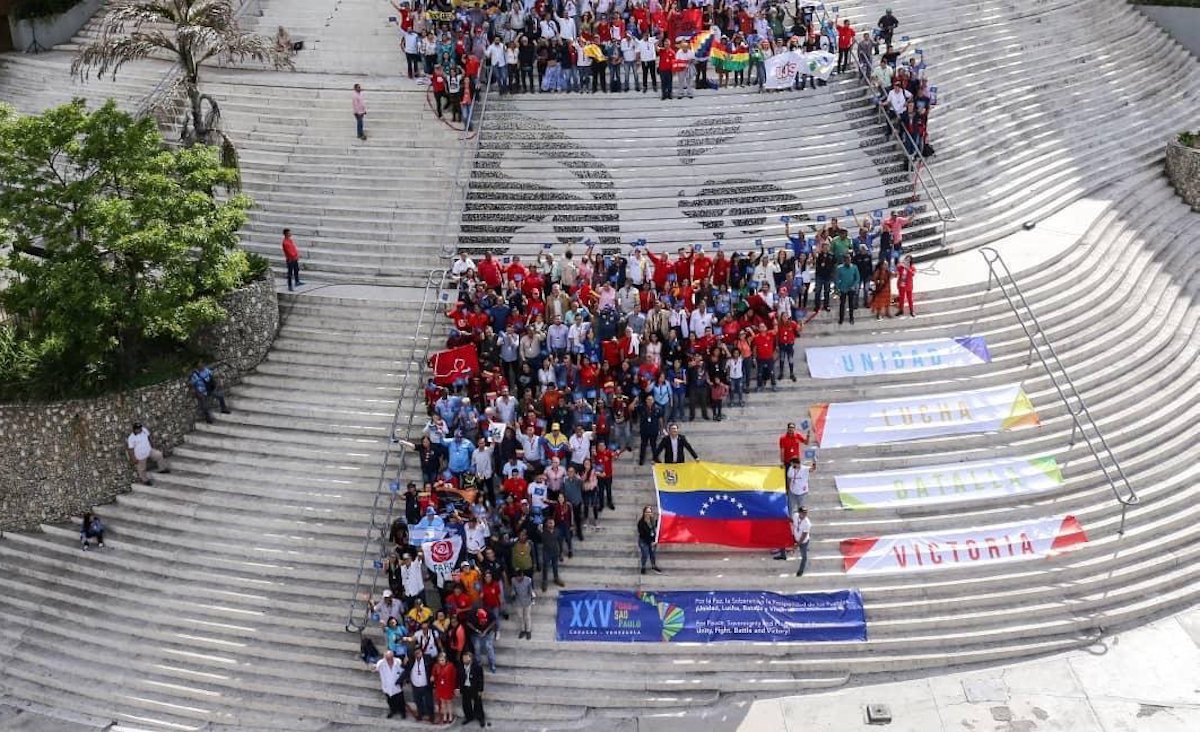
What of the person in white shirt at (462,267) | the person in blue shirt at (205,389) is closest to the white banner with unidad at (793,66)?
the person in white shirt at (462,267)

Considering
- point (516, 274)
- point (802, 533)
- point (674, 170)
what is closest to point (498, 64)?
point (674, 170)

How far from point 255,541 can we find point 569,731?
694 cm

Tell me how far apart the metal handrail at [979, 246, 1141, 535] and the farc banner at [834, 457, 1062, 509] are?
0.95m

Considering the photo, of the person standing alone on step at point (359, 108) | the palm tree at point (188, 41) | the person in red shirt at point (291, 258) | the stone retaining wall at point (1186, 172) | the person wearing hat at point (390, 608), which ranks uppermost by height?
the palm tree at point (188, 41)

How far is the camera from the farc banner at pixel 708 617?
23.2 m

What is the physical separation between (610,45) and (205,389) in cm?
1255

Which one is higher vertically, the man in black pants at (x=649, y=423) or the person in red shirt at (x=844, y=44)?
the person in red shirt at (x=844, y=44)

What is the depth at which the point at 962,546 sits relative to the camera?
24.3 metres

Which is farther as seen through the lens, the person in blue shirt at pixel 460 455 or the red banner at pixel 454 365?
the red banner at pixel 454 365

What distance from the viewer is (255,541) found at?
25234 mm

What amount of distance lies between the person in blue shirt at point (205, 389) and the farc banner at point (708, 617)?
27.0ft

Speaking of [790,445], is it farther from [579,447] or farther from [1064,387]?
[1064,387]

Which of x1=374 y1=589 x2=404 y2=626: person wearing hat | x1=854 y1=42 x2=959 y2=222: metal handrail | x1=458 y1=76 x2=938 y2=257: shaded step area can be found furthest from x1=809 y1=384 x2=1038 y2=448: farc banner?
x1=374 y1=589 x2=404 y2=626: person wearing hat

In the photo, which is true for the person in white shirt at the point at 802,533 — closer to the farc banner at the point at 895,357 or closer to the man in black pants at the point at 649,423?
the man in black pants at the point at 649,423
